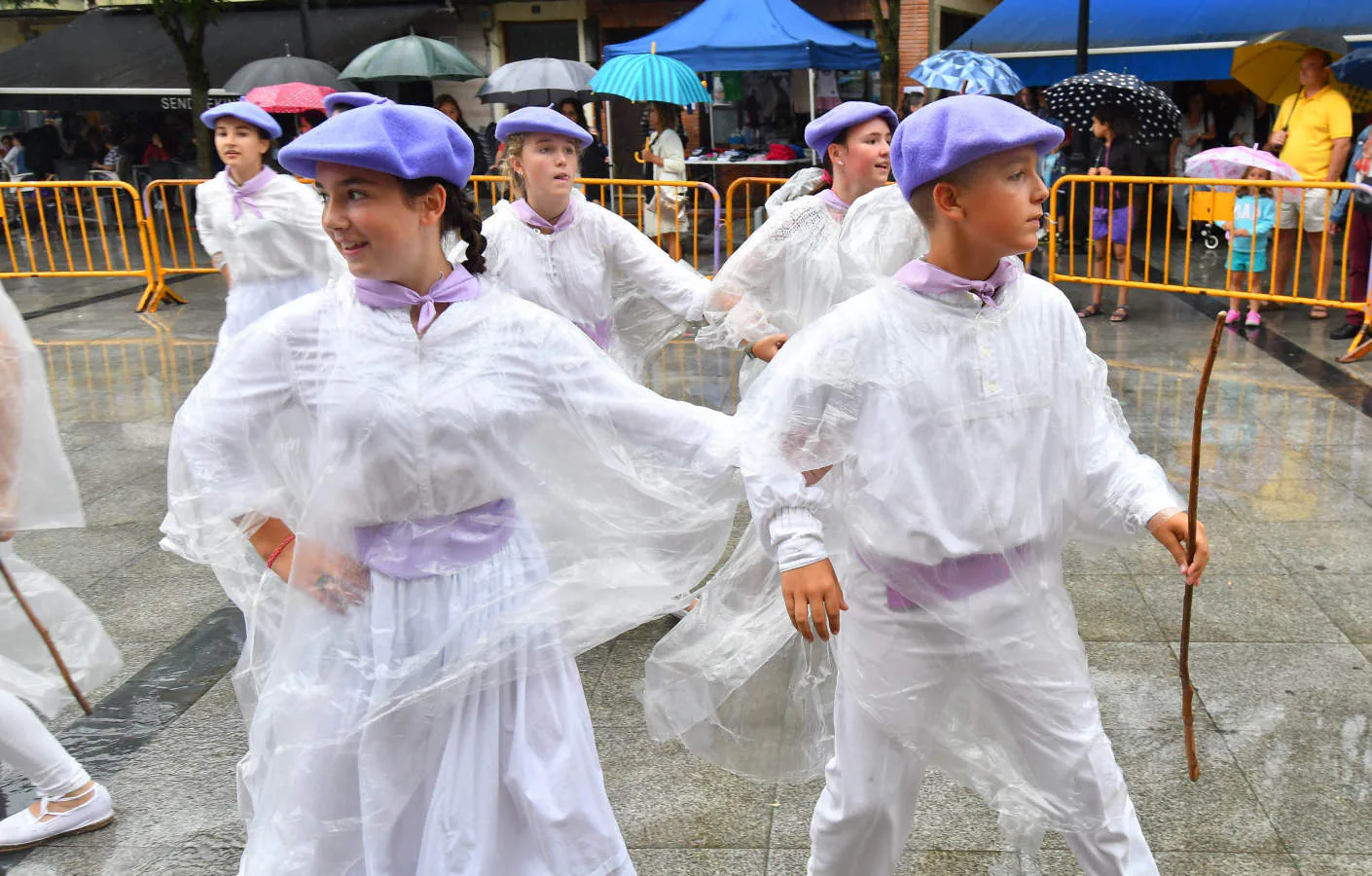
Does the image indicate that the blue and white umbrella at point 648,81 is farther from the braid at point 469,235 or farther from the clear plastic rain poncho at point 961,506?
the clear plastic rain poncho at point 961,506

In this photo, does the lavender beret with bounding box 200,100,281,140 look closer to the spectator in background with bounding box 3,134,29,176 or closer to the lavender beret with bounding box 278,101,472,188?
the lavender beret with bounding box 278,101,472,188

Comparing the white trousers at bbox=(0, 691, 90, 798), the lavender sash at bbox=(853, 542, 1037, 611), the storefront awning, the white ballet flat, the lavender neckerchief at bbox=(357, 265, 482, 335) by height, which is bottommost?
the white ballet flat

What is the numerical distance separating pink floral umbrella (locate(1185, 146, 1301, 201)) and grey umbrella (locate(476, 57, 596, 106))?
6.80 meters

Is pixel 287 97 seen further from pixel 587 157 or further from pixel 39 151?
pixel 39 151

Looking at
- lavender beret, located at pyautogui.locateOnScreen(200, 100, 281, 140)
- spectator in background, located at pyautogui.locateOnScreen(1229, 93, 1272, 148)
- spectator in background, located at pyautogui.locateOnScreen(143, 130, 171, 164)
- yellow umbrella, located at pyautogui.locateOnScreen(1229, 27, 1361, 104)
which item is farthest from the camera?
spectator in background, located at pyautogui.locateOnScreen(143, 130, 171, 164)

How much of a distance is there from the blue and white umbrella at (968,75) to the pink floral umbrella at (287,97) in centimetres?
604

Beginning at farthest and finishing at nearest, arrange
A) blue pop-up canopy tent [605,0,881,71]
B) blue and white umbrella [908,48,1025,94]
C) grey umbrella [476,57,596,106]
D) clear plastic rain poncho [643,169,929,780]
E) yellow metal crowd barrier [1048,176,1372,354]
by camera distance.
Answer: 1. blue pop-up canopy tent [605,0,881,71]
2. grey umbrella [476,57,596,106]
3. blue and white umbrella [908,48,1025,94]
4. yellow metal crowd barrier [1048,176,1372,354]
5. clear plastic rain poncho [643,169,929,780]

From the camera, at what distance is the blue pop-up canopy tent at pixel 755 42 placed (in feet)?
51.2

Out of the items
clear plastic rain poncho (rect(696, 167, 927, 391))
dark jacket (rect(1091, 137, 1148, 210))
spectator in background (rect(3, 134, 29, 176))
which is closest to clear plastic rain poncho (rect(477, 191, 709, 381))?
clear plastic rain poncho (rect(696, 167, 927, 391))

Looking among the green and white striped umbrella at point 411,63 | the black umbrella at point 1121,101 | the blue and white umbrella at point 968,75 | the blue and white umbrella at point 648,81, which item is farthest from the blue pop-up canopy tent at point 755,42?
the black umbrella at point 1121,101

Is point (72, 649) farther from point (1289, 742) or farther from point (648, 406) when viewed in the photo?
point (1289, 742)

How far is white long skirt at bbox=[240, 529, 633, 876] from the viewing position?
2.38 meters

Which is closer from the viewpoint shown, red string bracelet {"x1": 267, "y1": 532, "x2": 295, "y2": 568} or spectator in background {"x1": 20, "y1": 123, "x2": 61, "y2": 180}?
red string bracelet {"x1": 267, "y1": 532, "x2": 295, "y2": 568}

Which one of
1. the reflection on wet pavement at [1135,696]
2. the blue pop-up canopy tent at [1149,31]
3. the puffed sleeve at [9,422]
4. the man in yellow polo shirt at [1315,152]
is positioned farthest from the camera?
the blue pop-up canopy tent at [1149,31]
